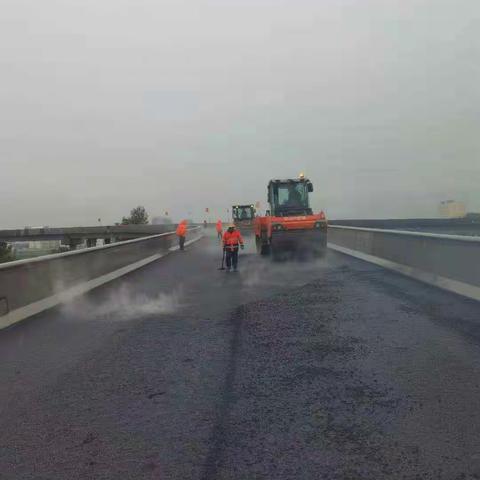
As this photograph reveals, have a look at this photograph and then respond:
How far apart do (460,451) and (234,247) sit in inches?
480

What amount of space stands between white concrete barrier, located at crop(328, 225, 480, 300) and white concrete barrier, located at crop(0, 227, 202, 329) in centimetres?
831

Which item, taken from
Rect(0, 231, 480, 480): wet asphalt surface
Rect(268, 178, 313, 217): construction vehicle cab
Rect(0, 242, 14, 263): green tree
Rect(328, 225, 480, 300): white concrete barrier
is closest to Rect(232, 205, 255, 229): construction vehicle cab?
Rect(268, 178, 313, 217): construction vehicle cab

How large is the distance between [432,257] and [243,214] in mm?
36855

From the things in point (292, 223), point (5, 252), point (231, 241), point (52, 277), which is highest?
point (292, 223)

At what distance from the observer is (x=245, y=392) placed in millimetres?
4570

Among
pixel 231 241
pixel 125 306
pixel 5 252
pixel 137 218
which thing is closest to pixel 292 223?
pixel 231 241

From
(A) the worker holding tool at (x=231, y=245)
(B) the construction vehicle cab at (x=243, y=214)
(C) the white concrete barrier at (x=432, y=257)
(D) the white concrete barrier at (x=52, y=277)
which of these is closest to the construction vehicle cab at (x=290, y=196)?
(C) the white concrete barrier at (x=432, y=257)

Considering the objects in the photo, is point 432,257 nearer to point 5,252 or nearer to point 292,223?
point 292,223

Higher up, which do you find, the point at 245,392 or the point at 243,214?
the point at 243,214

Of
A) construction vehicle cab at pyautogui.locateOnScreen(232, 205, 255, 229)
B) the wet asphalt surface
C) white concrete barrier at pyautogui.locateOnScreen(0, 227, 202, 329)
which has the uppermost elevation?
construction vehicle cab at pyautogui.locateOnScreen(232, 205, 255, 229)

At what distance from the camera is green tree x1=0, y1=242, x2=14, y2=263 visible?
76.6 metres

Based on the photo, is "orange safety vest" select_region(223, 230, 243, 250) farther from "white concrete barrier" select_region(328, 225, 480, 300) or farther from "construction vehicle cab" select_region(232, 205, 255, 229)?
"construction vehicle cab" select_region(232, 205, 255, 229)

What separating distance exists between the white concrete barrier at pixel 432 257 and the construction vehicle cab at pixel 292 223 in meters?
2.27

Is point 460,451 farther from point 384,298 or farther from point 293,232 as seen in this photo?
point 293,232
